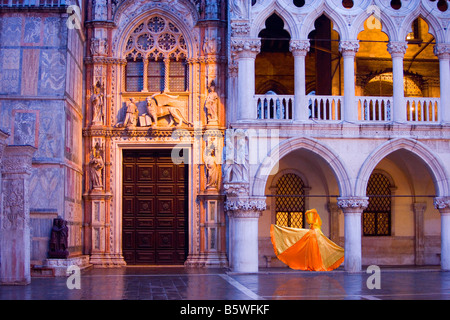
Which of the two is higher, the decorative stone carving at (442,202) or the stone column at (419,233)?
the decorative stone carving at (442,202)

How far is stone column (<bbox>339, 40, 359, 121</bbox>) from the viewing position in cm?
2106

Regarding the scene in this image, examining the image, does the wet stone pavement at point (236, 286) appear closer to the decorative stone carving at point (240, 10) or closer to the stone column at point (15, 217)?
the stone column at point (15, 217)

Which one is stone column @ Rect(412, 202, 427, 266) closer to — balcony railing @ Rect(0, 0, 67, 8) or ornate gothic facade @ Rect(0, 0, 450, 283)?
ornate gothic facade @ Rect(0, 0, 450, 283)

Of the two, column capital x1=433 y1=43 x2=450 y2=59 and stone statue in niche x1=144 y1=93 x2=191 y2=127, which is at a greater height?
column capital x1=433 y1=43 x2=450 y2=59

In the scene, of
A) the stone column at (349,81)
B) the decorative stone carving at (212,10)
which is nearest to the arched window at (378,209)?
the stone column at (349,81)

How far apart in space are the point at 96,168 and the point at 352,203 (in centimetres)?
878

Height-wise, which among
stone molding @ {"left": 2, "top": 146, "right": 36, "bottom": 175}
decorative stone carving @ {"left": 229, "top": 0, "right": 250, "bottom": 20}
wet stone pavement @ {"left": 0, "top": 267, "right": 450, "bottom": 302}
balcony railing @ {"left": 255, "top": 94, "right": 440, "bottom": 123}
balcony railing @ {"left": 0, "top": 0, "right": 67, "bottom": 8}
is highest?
balcony railing @ {"left": 0, "top": 0, "right": 67, "bottom": 8}

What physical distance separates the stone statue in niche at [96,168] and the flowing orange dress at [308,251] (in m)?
6.55

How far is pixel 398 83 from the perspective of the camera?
21.3m

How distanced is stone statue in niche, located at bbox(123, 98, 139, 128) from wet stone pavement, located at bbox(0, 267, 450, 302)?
5130 millimetres

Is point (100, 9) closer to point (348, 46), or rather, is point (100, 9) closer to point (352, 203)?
point (348, 46)

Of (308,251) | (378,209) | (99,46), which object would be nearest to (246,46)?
(99,46)

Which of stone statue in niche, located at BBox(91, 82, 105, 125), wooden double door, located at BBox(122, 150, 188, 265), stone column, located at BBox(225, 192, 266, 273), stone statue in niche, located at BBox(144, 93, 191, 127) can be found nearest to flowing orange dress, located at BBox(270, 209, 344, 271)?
stone column, located at BBox(225, 192, 266, 273)

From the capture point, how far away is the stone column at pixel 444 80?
840 inches
